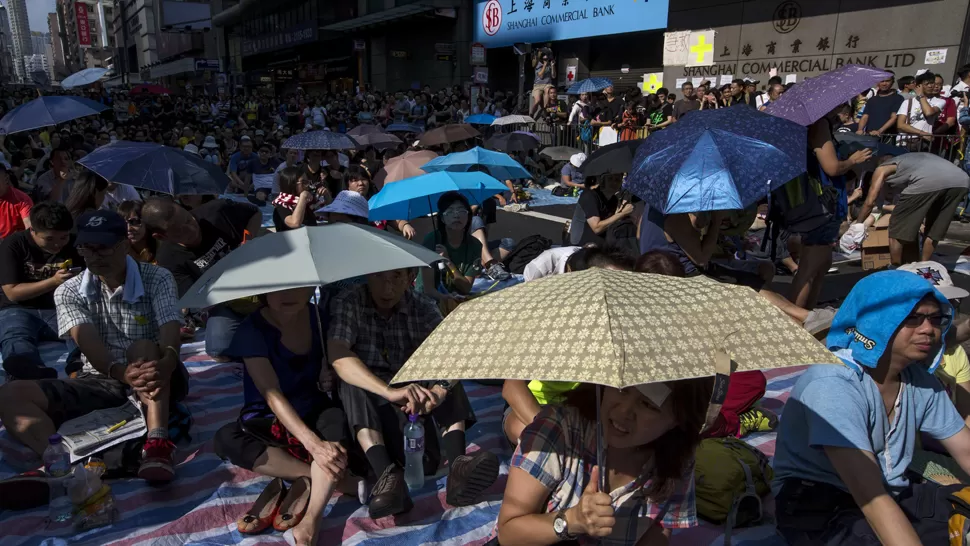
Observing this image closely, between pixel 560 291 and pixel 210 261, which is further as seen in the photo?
pixel 210 261

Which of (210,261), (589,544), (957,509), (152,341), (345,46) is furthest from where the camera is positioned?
(345,46)

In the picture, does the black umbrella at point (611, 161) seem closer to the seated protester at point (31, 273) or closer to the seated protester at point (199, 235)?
the seated protester at point (199, 235)

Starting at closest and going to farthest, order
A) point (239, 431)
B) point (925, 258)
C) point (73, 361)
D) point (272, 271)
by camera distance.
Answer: point (272, 271), point (239, 431), point (73, 361), point (925, 258)

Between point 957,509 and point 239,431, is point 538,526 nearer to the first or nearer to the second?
point 957,509

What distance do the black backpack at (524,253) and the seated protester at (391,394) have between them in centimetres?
362

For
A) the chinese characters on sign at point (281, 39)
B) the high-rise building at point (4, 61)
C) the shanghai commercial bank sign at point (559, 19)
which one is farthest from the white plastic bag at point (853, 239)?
the high-rise building at point (4, 61)

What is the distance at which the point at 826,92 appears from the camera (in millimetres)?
4281

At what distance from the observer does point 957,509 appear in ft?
7.07

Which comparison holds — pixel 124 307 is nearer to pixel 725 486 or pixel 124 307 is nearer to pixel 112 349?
pixel 112 349

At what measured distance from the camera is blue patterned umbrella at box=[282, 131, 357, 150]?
8891 mm

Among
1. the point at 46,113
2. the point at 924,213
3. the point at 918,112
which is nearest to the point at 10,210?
the point at 46,113

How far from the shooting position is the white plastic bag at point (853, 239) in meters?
7.39

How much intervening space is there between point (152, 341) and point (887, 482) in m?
3.41

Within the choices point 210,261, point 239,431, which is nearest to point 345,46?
point 210,261
